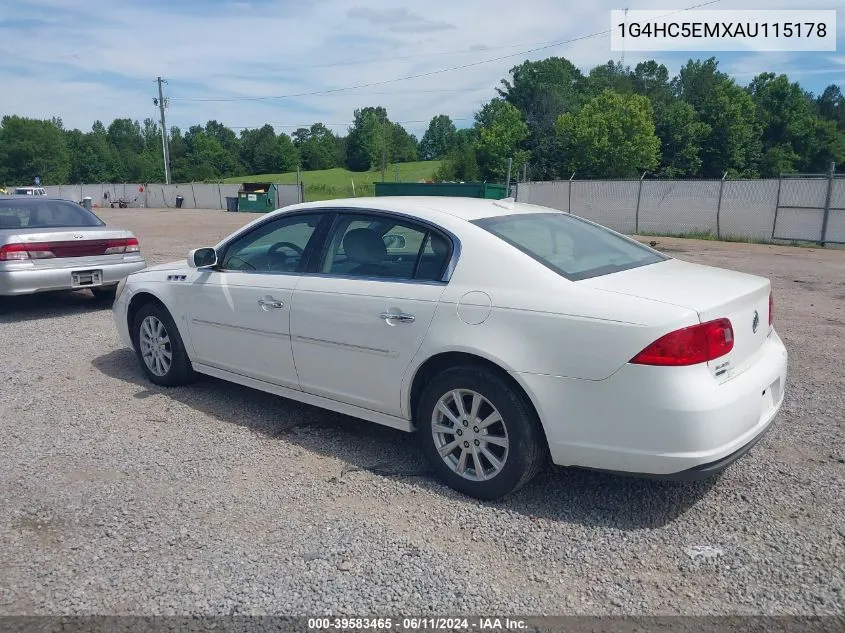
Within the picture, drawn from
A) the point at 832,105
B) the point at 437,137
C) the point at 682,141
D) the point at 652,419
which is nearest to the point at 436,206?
the point at 652,419

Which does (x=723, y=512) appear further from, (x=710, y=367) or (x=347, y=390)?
(x=347, y=390)

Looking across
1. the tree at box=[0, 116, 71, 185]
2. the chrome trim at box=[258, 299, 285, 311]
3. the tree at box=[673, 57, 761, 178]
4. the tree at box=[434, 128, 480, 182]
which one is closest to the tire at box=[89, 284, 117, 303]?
the chrome trim at box=[258, 299, 285, 311]

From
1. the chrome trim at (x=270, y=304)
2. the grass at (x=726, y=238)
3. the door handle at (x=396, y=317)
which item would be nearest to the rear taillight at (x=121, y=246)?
the chrome trim at (x=270, y=304)

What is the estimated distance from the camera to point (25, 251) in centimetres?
784

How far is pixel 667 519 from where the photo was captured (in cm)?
339

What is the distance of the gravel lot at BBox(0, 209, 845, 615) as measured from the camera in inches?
111

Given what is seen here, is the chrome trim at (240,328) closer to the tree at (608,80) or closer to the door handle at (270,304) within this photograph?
the door handle at (270,304)

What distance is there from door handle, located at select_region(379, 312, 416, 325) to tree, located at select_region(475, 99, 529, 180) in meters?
57.0

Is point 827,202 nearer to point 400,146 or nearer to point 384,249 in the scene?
point 384,249

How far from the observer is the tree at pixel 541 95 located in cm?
6856

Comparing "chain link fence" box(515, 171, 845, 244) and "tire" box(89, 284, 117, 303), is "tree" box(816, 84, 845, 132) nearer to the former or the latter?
"chain link fence" box(515, 171, 845, 244)

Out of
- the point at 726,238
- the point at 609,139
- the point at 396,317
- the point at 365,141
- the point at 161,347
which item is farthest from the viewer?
the point at 365,141

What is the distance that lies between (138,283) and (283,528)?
305 cm

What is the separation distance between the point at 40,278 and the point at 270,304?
4.92m
